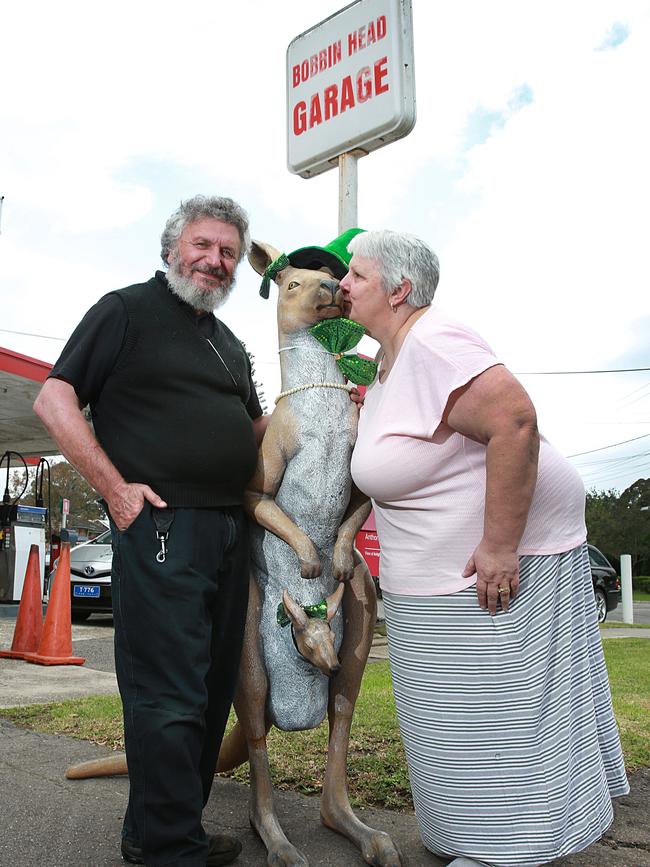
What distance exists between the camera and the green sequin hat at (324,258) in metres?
2.67

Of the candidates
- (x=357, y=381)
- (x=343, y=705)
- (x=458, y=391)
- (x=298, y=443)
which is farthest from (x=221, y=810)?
(x=458, y=391)

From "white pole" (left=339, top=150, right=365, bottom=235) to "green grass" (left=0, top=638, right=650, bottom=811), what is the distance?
250cm

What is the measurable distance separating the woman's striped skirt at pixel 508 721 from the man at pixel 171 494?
584mm

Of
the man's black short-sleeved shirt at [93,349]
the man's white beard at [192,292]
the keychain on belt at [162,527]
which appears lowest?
the keychain on belt at [162,527]

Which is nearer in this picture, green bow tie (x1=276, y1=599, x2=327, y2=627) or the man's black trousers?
the man's black trousers

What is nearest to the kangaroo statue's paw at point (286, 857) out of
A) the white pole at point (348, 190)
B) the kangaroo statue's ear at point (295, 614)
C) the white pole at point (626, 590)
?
the kangaroo statue's ear at point (295, 614)

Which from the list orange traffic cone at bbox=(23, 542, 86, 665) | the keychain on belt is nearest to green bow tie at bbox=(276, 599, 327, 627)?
the keychain on belt

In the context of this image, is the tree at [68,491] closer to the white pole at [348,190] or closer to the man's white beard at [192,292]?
the white pole at [348,190]

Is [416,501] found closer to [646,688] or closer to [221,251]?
[221,251]

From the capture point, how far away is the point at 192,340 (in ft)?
8.14

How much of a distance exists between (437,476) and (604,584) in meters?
13.6

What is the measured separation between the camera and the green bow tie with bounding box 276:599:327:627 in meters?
2.42

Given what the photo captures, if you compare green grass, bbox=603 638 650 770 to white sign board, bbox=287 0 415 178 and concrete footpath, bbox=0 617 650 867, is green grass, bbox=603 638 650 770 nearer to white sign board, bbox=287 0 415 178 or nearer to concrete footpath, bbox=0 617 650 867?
concrete footpath, bbox=0 617 650 867

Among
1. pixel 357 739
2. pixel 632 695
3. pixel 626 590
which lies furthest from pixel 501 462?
pixel 626 590
